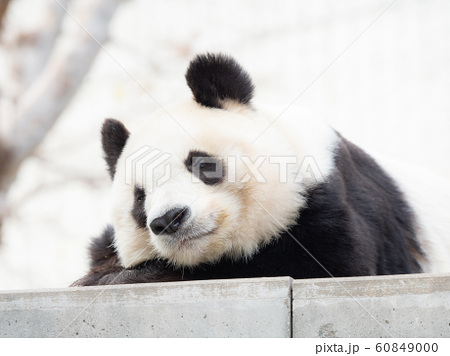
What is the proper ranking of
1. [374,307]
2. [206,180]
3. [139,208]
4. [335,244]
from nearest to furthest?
1. [374,307]
2. [335,244]
3. [206,180]
4. [139,208]

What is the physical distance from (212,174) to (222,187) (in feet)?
0.25

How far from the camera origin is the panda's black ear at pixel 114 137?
11.6 feet

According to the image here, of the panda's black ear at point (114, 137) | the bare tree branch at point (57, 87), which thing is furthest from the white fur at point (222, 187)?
the bare tree branch at point (57, 87)

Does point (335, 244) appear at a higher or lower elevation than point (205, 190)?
lower

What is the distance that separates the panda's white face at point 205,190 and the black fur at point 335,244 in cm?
6

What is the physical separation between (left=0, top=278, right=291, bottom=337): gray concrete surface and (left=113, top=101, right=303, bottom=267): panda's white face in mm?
475

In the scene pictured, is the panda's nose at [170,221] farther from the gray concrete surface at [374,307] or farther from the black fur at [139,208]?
the gray concrete surface at [374,307]

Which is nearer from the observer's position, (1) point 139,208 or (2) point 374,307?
(2) point 374,307

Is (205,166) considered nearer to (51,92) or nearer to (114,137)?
(114,137)

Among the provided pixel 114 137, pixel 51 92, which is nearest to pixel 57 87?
pixel 51 92

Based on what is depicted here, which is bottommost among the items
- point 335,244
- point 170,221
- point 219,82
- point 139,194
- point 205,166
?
point 335,244

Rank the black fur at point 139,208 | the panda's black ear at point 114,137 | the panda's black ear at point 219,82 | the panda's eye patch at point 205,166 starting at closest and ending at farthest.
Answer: the panda's eye patch at point 205,166, the black fur at point 139,208, the panda's black ear at point 219,82, the panda's black ear at point 114,137

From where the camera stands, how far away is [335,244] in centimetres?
293

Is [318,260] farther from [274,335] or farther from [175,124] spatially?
[175,124]
